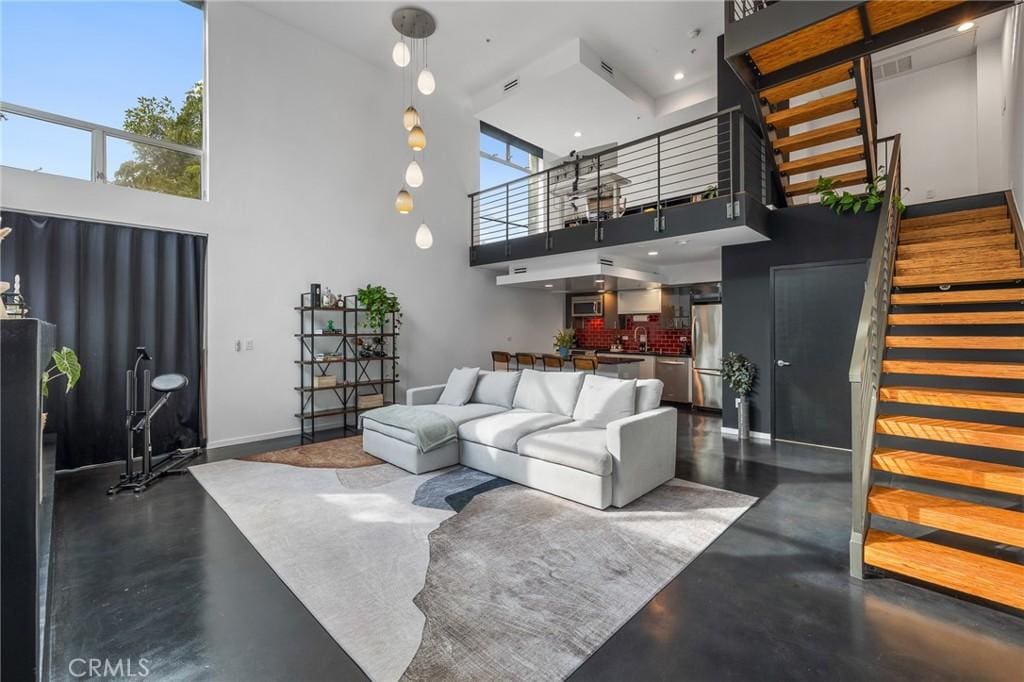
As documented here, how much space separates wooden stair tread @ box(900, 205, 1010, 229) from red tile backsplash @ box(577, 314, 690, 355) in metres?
3.75

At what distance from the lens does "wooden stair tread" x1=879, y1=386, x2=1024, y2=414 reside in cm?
271

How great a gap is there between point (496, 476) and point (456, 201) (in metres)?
5.54

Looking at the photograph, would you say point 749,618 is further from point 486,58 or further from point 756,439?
point 486,58

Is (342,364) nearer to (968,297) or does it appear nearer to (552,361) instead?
(552,361)

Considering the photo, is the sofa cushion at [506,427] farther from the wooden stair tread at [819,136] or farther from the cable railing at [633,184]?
the wooden stair tread at [819,136]

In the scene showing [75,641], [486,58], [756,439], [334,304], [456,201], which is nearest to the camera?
[75,641]

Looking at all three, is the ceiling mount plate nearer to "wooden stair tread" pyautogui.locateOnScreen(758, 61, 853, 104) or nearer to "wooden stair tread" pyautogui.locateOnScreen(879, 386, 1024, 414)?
"wooden stair tread" pyautogui.locateOnScreen(758, 61, 853, 104)

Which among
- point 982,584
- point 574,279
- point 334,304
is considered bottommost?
point 982,584

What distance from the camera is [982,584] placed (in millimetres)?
2246

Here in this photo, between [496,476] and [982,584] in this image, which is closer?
[982,584]

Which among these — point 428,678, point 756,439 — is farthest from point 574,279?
point 428,678

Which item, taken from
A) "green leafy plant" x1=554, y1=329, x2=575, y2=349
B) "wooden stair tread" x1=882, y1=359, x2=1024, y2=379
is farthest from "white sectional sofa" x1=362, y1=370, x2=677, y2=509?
"green leafy plant" x1=554, y1=329, x2=575, y2=349

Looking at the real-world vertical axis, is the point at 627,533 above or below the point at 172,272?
below

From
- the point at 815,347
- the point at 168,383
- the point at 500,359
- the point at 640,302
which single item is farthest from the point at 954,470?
the point at 640,302
